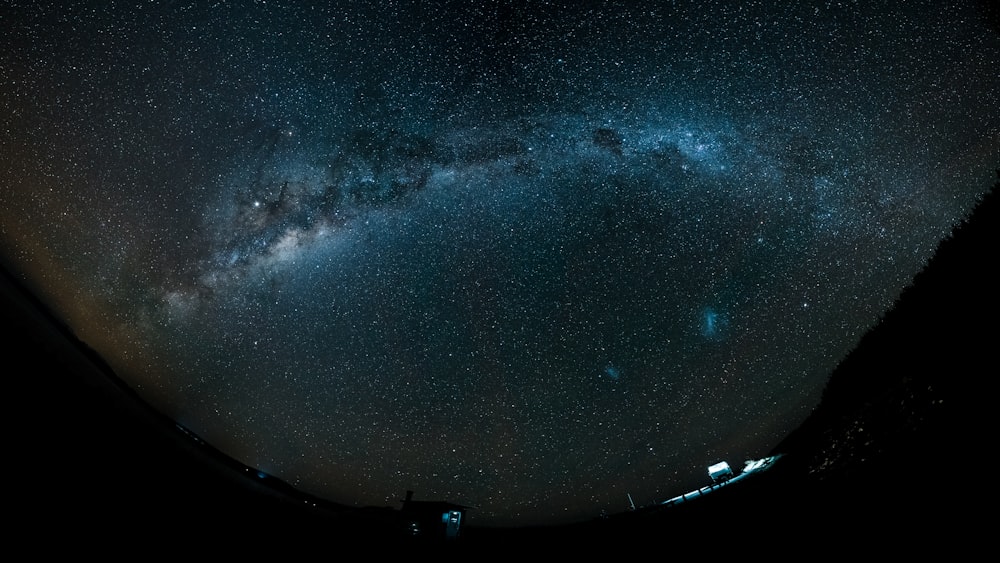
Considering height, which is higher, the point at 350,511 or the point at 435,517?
the point at 435,517

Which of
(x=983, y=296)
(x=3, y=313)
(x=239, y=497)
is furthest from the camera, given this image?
(x=983, y=296)

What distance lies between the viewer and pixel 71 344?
216cm

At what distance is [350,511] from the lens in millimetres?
8586

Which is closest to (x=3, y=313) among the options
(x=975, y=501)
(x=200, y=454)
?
(x=200, y=454)

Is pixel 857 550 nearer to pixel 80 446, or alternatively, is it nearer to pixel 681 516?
pixel 80 446

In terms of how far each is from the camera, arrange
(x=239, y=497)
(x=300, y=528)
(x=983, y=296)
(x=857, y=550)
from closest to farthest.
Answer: (x=239, y=497), (x=300, y=528), (x=857, y=550), (x=983, y=296)

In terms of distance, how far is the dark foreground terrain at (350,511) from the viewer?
6.60ft

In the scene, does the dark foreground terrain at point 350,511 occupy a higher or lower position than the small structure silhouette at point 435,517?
lower

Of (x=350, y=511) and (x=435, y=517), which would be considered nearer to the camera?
(x=350, y=511)

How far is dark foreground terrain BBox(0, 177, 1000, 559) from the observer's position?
6.60 feet

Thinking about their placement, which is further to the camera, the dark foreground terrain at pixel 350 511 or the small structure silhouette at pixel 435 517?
the small structure silhouette at pixel 435 517

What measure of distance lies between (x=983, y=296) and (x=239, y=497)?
21032 millimetres

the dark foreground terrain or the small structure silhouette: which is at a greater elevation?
the small structure silhouette

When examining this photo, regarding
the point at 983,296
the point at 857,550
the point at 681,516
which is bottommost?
the point at 857,550
